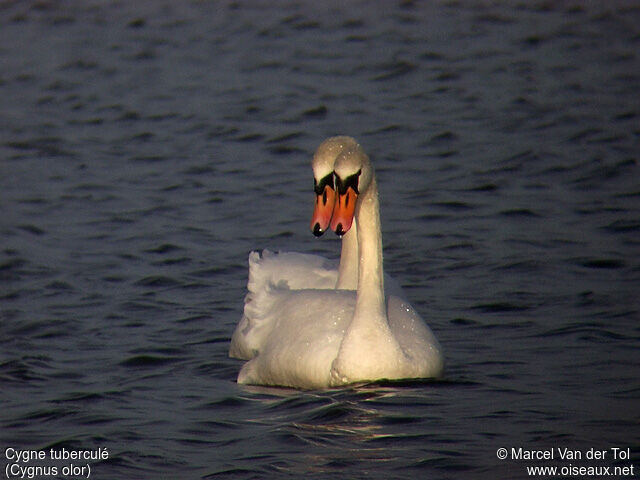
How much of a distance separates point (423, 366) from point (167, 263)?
4.61 meters

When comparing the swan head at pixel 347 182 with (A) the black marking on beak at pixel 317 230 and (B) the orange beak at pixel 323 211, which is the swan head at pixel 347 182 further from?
(A) the black marking on beak at pixel 317 230

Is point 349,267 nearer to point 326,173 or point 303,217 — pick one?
point 326,173

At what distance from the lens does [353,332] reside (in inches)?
371

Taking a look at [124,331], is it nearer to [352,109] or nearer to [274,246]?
[274,246]

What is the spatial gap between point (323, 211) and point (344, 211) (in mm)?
147

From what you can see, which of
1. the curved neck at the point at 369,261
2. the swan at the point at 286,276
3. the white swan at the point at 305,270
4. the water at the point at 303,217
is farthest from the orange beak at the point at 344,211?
the water at the point at 303,217

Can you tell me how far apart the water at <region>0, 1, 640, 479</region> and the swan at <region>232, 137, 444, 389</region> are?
0.17 m

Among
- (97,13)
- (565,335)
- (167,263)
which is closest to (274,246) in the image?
(167,263)

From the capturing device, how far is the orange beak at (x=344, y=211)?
30.7 feet

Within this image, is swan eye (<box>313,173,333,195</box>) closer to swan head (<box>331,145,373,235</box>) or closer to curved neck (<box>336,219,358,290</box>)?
swan head (<box>331,145,373,235</box>)

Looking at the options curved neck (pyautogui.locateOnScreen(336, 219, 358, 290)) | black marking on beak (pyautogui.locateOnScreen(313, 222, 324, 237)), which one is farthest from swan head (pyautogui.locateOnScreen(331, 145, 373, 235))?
curved neck (pyautogui.locateOnScreen(336, 219, 358, 290))

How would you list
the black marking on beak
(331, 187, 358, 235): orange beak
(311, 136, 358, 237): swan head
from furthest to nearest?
(311, 136, 358, 237): swan head → (331, 187, 358, 235): orange beak → the black marking on beak

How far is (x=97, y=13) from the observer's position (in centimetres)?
2644

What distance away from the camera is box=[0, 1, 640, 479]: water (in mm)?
8758
